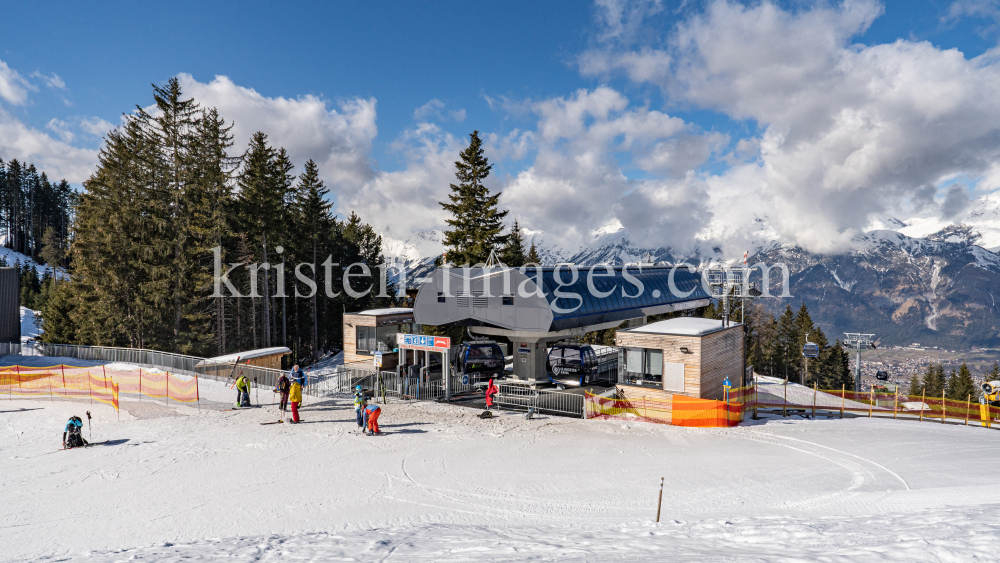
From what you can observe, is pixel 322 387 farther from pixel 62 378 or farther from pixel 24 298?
pixel 24 298

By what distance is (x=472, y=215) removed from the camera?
4403cm

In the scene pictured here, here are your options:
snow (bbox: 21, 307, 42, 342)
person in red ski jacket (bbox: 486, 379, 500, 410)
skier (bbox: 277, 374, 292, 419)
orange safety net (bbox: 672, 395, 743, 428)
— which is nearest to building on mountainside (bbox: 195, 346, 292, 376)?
skier (bbox: 277, 374, 292, 419)

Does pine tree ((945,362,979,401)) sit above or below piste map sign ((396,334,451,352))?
below

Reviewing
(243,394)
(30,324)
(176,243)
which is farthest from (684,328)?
(30,324)

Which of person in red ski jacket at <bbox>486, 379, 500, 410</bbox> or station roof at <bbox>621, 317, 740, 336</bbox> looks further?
person in red ski jacket at <bbox>486, 379, 500, 410</bbox>

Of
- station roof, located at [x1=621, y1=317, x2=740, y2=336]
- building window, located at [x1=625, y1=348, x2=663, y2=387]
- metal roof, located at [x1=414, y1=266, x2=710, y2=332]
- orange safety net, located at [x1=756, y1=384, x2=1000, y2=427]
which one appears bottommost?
orange safety net, located at [x1=756, y1=384, x2=1000, y2=427]

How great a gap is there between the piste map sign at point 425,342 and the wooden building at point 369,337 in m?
3.23

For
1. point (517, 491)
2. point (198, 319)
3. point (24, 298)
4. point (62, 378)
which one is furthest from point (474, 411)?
point (24, 298)

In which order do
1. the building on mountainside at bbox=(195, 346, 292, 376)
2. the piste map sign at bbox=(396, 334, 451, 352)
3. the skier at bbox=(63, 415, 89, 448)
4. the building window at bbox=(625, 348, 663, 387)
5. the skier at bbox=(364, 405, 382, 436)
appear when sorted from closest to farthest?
the skier at bbox=(63, 415, 89, 448) < the skier at bbox=(364, 405, 382, 436) < the building window at bbox=(625, 348, 663, 387) < the piste map sign at bbox=(396, 334, 451, 352) < the building on mountainside at bbox=(195, 346, 292, 376)

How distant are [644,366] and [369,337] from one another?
51.9 ft

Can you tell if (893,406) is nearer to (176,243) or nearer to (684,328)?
(684,328)

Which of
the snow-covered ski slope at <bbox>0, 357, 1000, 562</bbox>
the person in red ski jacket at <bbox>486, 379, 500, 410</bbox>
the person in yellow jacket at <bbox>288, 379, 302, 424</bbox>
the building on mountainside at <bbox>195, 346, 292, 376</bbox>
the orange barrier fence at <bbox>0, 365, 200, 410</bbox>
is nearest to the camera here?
the snow-covered ski slope at <bbox>0, 357, 1000, 562</bbox>

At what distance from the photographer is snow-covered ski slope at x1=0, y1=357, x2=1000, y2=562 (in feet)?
24.8

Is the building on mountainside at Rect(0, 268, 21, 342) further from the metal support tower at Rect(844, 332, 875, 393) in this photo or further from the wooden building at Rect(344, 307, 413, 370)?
the metal support tower at Rect(844, 332, 875, 393)
